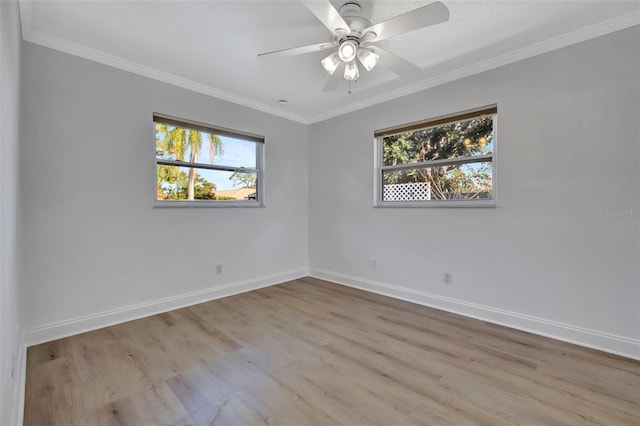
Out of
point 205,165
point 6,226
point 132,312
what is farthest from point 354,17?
point 132,312

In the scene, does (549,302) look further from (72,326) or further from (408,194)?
(72,326)

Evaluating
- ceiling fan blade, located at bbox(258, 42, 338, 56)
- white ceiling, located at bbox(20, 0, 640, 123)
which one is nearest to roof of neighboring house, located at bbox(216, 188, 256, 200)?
Result: white ceiling, located at bbox(20, 0, 640, 123)

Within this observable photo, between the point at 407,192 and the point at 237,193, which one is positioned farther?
the point at 237,193

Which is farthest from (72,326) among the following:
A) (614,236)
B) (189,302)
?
(614,236)

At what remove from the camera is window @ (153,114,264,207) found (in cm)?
308

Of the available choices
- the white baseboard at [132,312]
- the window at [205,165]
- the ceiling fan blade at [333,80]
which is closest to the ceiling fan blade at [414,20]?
the ceiling fan blade at [333,80]

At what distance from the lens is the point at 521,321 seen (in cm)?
257

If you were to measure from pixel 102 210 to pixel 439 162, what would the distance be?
336 centimetres

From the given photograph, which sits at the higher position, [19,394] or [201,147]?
[201,147]

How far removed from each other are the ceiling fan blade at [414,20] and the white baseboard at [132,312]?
3030 millimetres

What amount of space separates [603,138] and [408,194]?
1701mm

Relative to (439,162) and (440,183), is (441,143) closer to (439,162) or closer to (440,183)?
(439,162)

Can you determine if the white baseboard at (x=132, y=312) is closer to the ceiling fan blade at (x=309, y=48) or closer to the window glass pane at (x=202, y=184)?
the window glass pane at (x=202, y=184)

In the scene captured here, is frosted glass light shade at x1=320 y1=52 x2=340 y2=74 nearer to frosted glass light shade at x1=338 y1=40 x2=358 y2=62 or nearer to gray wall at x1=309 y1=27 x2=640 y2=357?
frosted glass light shade at x1=338 y1=40 x2=358 y2=62
